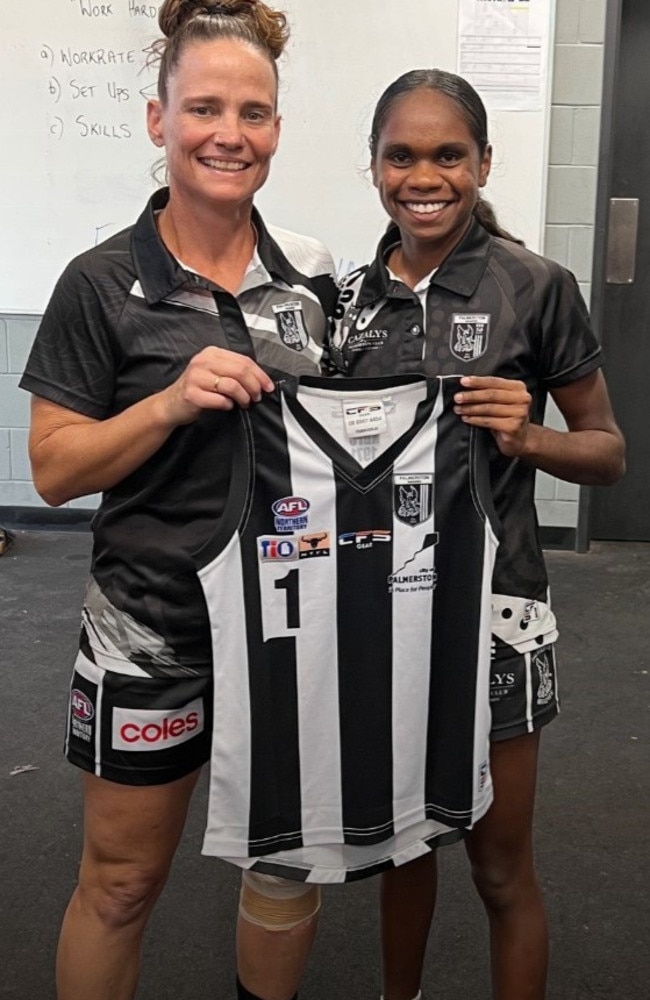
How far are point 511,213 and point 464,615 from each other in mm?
2817

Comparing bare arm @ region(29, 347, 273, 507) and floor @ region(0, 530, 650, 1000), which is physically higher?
bare arm @ region(29, 347, 273, 507)

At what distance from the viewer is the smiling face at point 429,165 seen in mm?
1365

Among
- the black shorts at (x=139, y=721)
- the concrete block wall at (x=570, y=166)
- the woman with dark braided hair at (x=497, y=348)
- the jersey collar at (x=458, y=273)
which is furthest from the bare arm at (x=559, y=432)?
the concrete block wall at (x=570, y=166)

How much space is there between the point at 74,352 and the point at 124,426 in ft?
0.41

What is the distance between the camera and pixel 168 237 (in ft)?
4.51

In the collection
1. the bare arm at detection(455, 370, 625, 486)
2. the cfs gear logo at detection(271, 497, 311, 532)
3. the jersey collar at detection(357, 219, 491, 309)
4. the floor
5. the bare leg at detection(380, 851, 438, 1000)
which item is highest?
the jersey collar at detection(357, 219, 491, 309)

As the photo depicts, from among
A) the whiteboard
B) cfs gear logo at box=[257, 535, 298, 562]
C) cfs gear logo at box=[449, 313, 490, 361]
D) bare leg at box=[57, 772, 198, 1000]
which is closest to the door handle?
the whiteboard

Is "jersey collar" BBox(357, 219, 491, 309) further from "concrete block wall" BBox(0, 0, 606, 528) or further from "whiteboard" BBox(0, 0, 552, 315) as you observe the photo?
"concrete block wall" BBox(0, 0, 606, 528)

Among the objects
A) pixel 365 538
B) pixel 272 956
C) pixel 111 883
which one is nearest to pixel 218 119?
pixel 365 538

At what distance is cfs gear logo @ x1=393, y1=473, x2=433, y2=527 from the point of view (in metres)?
1.31

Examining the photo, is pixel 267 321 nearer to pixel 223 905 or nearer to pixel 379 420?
pixel 379 420

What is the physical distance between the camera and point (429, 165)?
1.37m

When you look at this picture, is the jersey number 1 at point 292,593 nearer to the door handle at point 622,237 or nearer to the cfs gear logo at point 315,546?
the cfs gear logo at point 315,546

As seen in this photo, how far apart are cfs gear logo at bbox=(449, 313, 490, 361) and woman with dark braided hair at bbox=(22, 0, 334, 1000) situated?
0.19 metres
